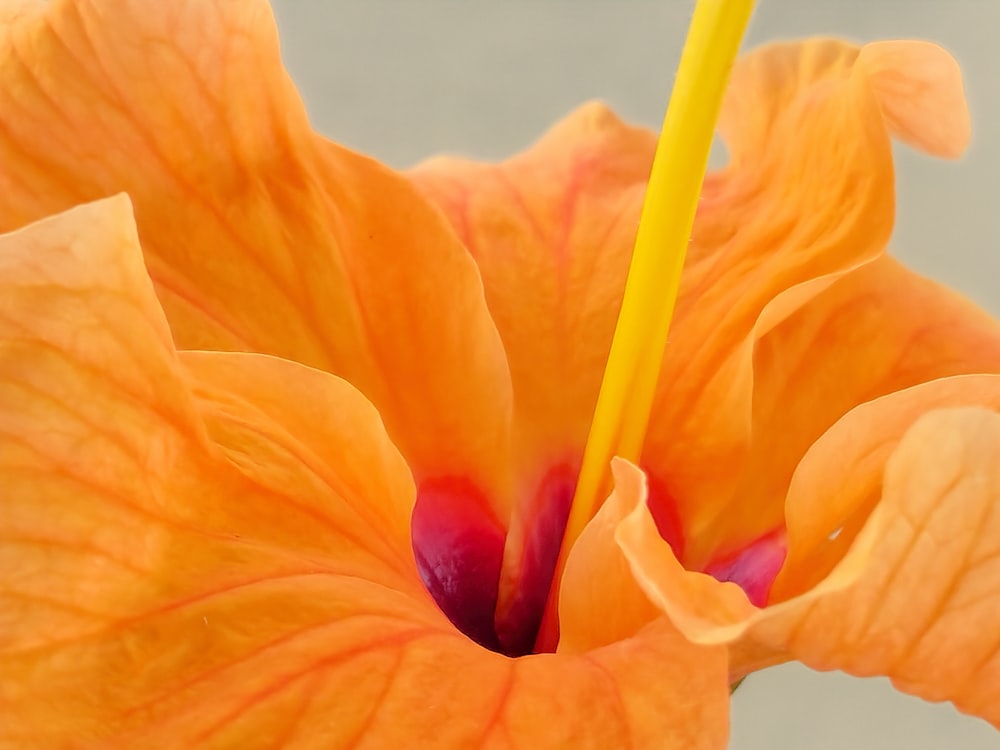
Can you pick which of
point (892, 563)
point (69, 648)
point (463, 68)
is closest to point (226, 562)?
point (69, 648)

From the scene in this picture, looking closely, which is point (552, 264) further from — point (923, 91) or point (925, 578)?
point (925, 578)

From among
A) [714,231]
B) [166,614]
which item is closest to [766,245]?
[714,231]

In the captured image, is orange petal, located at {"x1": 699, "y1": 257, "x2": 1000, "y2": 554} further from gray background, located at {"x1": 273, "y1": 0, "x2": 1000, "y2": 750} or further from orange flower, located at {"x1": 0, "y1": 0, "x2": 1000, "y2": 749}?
gray background, located at {"x1": 273, "y1": 0, "x2": 1000, "y2": 750}

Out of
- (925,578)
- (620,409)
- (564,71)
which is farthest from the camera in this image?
(564,71)

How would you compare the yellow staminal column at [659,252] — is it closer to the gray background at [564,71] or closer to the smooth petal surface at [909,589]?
the smooth petal surface at [909,589]

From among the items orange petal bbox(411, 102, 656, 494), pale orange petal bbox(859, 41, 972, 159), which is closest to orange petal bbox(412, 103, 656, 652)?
orange petal bbox(411, 102, 656, 494)

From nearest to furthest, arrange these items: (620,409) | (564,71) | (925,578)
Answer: (925,578), (620,409), (564,71)

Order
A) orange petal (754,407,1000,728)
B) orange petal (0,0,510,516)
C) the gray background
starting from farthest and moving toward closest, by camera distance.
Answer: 1. the gray background
2. orange petal (0,0,510,516)
3. orange petal (754,407,1000,728)

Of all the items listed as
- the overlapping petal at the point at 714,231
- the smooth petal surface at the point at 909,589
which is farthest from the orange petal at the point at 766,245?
the smooth petal surface at the point at 909,589
